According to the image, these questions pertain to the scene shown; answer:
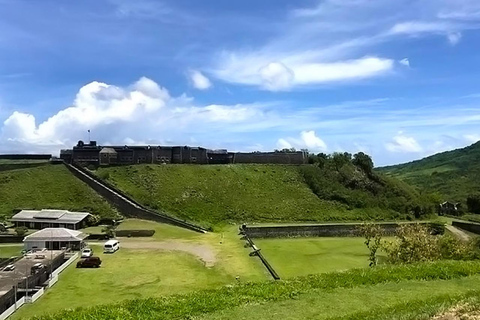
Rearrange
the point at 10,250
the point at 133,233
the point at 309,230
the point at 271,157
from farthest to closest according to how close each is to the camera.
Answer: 1. the point at 271,157
2. the point at 309,230
3. the point at 133,233
4. the point at 10,250

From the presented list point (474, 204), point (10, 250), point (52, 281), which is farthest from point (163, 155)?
point (474, 204)

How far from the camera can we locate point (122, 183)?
53156mm

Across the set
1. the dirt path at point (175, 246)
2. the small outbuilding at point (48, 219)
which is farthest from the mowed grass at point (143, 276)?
the small outbuilding at point (48, 219)

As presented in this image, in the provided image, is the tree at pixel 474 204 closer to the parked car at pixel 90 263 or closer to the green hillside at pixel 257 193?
the green hillside at pixel 257 193

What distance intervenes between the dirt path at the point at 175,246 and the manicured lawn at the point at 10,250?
278 inches

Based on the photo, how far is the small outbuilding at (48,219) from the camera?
39406 mm

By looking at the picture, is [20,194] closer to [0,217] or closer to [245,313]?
[0,217]

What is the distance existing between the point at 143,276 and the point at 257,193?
29967 millimetres

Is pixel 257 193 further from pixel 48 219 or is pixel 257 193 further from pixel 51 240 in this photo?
pixel 51 240

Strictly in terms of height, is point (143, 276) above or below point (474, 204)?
below

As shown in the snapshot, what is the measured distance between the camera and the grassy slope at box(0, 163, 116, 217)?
44931mm

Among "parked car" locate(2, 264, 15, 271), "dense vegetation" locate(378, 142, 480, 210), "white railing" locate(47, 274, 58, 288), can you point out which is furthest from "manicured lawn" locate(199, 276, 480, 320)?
"dense vegetation" locate(378, 142, 480, 210)

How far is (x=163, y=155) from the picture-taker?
6203cm

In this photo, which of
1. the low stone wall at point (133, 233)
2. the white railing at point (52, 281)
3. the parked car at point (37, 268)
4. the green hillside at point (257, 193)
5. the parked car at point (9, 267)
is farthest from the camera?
the green hillside at point (257, 193)
